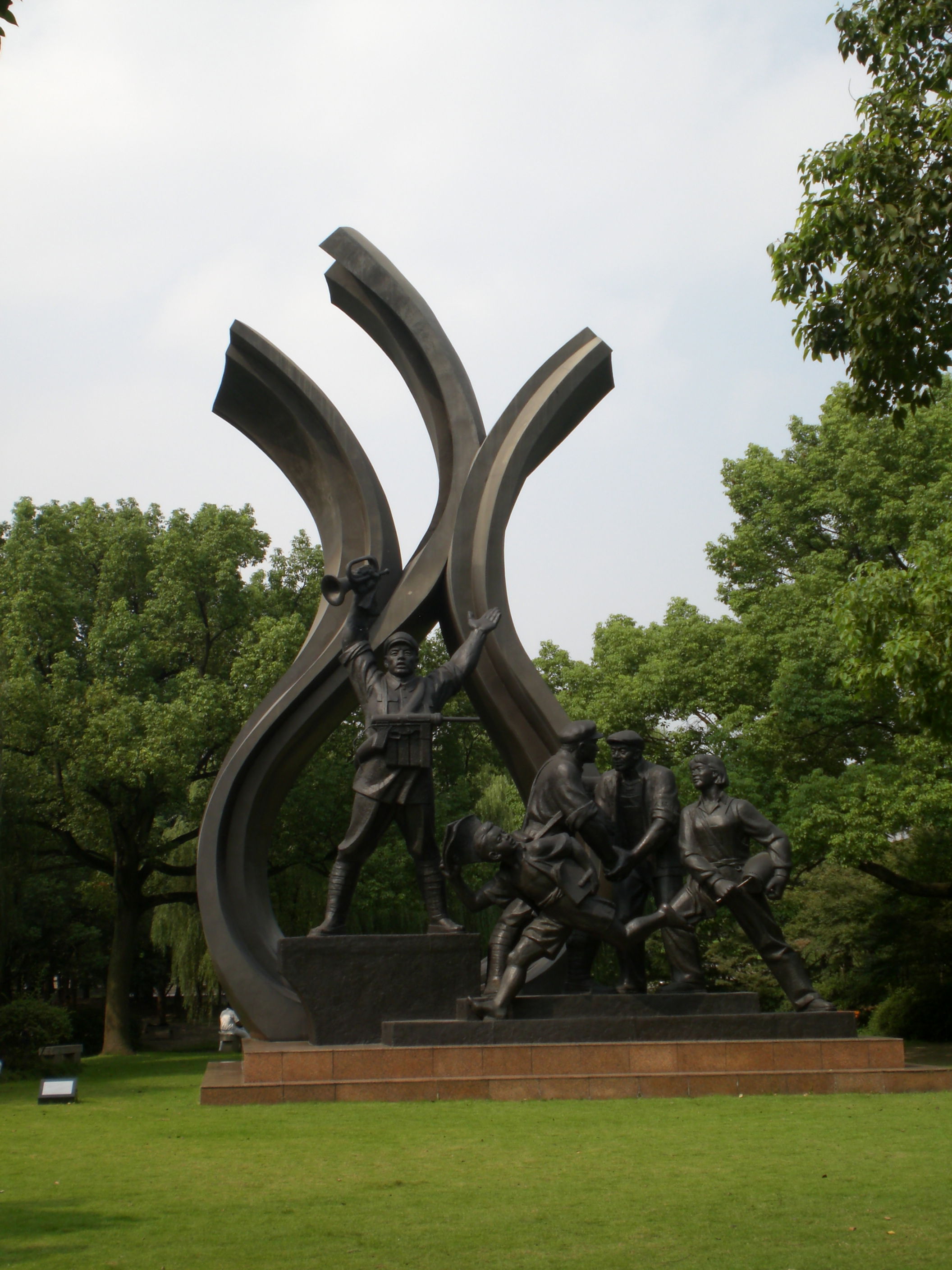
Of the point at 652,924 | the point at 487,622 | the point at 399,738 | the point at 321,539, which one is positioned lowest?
the point at 652,924

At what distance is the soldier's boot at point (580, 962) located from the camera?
10.2 meters

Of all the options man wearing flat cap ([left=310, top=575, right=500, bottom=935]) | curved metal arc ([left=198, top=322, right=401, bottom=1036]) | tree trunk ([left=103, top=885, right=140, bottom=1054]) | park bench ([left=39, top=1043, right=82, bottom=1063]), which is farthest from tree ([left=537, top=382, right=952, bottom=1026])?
park bench ([left=39, top=1043, right=82, bottom=1063])

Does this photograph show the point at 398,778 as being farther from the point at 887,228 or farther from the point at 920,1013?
the point at 920,1013

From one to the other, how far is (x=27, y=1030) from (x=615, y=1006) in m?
6.65

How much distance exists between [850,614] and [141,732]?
33.5 ft

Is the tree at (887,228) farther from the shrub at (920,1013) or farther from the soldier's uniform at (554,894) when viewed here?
the shrub at (920,1013)

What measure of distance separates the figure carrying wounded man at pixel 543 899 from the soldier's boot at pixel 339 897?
3.74 feet

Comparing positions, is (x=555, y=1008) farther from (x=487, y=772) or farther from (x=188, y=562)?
(x=487, y=772)

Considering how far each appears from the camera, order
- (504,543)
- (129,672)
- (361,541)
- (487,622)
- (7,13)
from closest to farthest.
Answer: (7,13) < (487,622) < (504,543) < (361,541) < (129,672)

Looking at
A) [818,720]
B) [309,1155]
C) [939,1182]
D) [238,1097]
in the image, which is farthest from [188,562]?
[939,1182]

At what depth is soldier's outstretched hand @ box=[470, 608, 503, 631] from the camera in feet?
34.1

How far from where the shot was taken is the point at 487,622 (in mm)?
10422

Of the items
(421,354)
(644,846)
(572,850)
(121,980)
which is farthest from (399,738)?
(121,980)

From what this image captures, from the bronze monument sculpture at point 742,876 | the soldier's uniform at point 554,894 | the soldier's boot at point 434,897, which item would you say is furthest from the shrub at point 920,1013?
the soldier's boot at point 434,897
